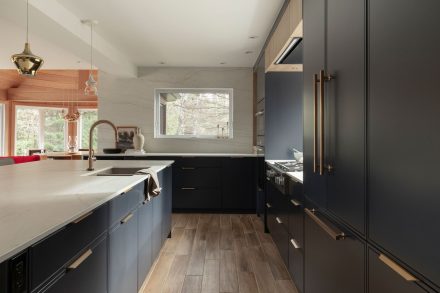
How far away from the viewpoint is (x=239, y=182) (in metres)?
5.11

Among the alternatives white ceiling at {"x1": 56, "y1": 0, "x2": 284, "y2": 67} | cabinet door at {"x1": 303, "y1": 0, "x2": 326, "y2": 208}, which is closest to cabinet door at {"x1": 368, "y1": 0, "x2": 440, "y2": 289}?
cabinet door at {"x1": 303, "y1": 0, "x2": 326, "y2": 208}

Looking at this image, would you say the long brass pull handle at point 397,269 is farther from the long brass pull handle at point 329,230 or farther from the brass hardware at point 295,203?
the brass hardware at point 295,203

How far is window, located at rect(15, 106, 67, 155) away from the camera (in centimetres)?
886

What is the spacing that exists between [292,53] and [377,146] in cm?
232

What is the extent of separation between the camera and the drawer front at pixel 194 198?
5.09 meters

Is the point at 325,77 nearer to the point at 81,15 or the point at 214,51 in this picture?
the point at 81,15

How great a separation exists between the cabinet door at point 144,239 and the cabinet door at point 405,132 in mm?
1631

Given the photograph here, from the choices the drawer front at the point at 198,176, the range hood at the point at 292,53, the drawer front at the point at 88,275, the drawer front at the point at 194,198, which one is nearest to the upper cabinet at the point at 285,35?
the range hood at the point at 292,53

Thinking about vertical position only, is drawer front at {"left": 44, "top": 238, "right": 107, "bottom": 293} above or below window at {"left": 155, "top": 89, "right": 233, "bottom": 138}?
below

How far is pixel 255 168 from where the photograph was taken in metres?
5.09

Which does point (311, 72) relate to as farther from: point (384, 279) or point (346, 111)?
point (384, 279)

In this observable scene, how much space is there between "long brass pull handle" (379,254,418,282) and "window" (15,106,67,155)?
374 inches

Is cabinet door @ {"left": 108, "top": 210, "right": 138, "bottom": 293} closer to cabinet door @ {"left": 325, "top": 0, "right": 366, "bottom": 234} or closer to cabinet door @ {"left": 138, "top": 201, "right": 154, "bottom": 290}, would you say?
cabinet door @ {"left": 138, "top": 201, "right": 154, "bottom": 290}

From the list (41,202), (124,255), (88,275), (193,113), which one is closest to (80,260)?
(88,275)
